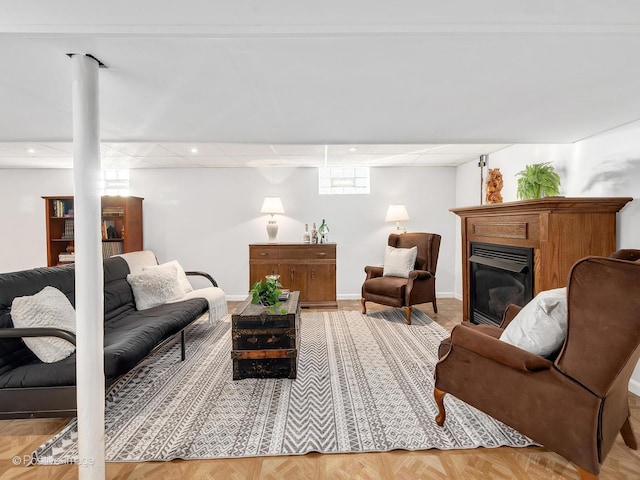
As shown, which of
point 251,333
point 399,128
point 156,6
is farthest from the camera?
point 399,128

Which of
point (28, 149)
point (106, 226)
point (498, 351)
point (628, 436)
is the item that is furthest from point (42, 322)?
point (106, 226)

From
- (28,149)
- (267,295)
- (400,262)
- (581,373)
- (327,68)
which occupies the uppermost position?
(28,149)

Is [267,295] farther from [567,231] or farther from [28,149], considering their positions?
[28,149]

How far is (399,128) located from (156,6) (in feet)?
6.93

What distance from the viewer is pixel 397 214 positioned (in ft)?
18.2

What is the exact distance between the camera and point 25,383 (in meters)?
2.04

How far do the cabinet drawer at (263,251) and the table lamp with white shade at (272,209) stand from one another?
33cm

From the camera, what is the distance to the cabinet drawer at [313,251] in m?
5.21

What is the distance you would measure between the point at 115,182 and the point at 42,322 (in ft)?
14.4

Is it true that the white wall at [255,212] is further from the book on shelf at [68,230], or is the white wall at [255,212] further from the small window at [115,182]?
the book on shelf at [68,230]

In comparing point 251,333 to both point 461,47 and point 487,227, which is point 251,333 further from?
point 487,227

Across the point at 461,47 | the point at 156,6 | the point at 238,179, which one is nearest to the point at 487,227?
the point at 461,47

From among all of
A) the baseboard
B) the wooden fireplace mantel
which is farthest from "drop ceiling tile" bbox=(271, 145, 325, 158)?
the wooden fireplace mantel

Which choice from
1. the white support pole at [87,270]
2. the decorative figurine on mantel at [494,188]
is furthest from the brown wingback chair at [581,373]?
the decorative figurine on mantel at [494,188]
